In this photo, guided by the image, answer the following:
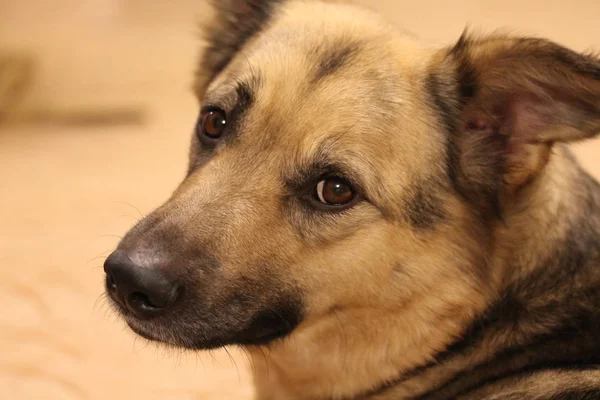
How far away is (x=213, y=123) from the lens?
172 cm

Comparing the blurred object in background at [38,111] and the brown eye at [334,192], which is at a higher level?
the brown eye at [334,192]

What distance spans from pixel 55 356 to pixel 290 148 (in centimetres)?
153

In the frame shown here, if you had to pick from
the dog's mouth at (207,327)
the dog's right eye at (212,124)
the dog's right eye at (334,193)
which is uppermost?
the dog's right eye at (334,193)

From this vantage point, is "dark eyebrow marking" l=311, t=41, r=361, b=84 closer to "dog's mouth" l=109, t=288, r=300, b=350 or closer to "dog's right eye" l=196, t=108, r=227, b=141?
"dog's right eye" l=196, t=108, r=227, b=141

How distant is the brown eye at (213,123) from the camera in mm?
1701

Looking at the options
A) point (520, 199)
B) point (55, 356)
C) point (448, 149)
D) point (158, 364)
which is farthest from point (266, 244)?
point (55, 356)

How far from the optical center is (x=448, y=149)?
1.61 meters

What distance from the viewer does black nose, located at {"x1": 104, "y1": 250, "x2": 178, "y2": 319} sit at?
54.2 inches

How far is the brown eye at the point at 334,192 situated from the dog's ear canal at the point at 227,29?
622 mm

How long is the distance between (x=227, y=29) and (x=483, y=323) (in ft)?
3.66

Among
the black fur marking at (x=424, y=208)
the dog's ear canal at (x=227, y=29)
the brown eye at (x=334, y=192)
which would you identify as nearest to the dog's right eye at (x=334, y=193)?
the brown eye at (x=334, y=192)

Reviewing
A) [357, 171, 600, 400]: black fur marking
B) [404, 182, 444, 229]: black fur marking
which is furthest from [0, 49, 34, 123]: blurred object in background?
[357, 171, 600, 400]: black fur marking

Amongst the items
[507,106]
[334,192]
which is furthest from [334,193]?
[507,106]

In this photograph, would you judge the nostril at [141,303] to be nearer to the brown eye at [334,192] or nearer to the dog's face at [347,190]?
the dog's face at [347,190]
